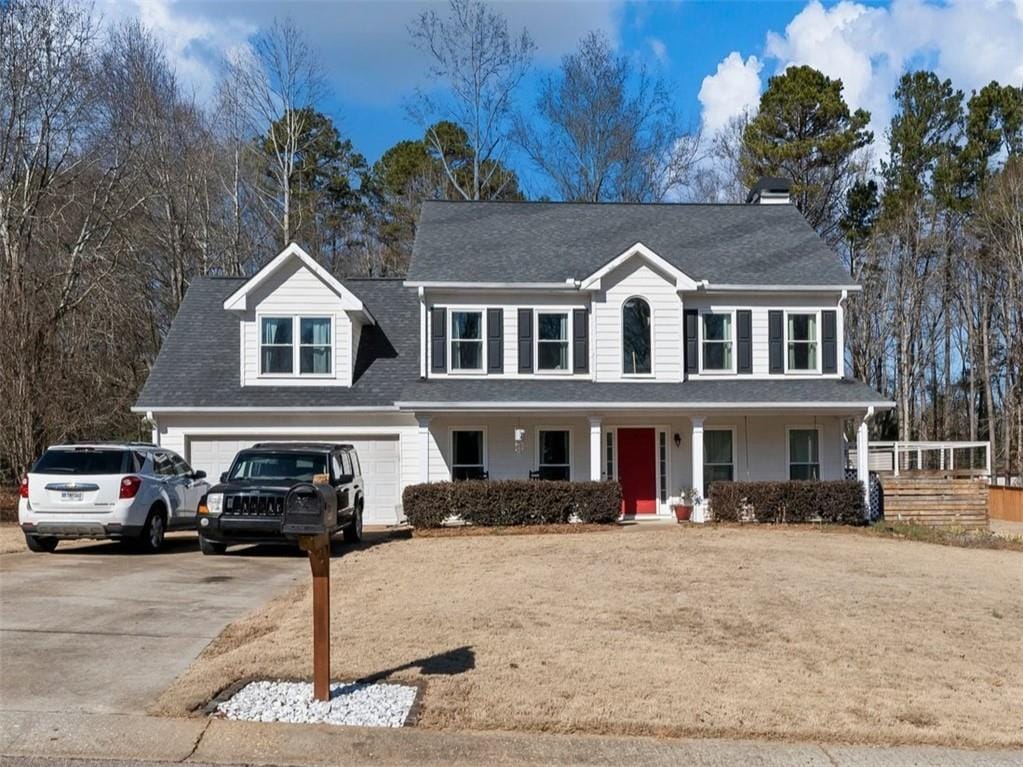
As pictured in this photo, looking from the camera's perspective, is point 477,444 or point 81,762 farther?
point 477,444

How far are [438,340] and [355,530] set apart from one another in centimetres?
640

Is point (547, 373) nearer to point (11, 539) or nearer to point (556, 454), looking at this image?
point (556, 454)

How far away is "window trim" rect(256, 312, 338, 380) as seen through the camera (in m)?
23.9

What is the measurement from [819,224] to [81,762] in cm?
4101

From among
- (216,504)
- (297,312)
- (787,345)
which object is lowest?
(216,504)

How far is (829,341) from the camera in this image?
23922 millimetres

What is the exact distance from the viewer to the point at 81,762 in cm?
598

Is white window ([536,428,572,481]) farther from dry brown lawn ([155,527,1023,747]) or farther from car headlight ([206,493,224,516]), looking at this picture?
car headlight ([206,493,224,516])

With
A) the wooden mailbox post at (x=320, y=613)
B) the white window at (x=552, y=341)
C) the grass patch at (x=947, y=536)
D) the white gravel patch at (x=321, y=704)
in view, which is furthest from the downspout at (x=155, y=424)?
the wooden mailbox post at (x=320, y=613)

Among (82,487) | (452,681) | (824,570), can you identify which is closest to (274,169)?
(82,487)

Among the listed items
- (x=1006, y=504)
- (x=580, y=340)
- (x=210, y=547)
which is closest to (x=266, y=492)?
(x=210, y=547)

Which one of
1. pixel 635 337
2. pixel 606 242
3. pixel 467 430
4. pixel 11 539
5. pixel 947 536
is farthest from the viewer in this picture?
pixel 606 242

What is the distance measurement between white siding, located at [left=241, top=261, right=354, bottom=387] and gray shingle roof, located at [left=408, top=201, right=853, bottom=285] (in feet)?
7.25

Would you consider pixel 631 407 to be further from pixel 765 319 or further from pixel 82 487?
pixel 82 487
